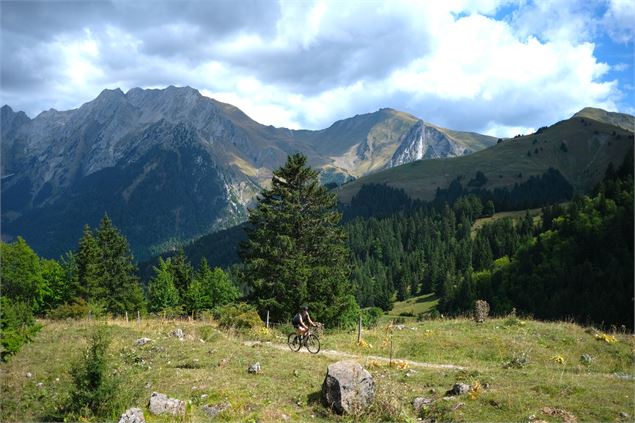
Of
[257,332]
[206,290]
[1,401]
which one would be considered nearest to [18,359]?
[1,401]

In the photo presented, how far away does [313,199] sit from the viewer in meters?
43.7

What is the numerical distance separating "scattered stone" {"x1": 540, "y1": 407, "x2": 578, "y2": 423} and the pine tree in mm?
24523

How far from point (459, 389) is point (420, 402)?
1.59 m

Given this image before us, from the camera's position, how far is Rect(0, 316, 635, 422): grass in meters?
16.1

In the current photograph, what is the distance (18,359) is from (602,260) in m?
115

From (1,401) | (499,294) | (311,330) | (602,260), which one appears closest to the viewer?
(1,401)

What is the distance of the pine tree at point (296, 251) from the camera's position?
3900 cm

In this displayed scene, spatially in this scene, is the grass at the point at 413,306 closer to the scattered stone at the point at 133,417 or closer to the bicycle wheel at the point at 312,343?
the bicycle wheel at the point at 312,343

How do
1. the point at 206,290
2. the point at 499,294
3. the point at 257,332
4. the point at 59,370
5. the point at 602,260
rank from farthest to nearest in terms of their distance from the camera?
the point at 499,294 → the point at 602,260 → the point at 206,290 → the point at 257,332 → the point at 59,370

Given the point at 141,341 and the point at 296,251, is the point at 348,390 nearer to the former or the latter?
the point at 141,341

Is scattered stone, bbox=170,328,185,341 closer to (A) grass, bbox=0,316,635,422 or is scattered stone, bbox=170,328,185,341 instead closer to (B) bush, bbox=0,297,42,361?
(A) grass, bbox=0,316,635,422

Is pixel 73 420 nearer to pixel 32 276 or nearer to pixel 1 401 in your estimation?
pixel 1 401

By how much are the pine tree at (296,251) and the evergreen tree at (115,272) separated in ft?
140

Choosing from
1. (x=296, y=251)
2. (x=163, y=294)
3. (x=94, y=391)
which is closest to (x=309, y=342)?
(x=94, y=391)
